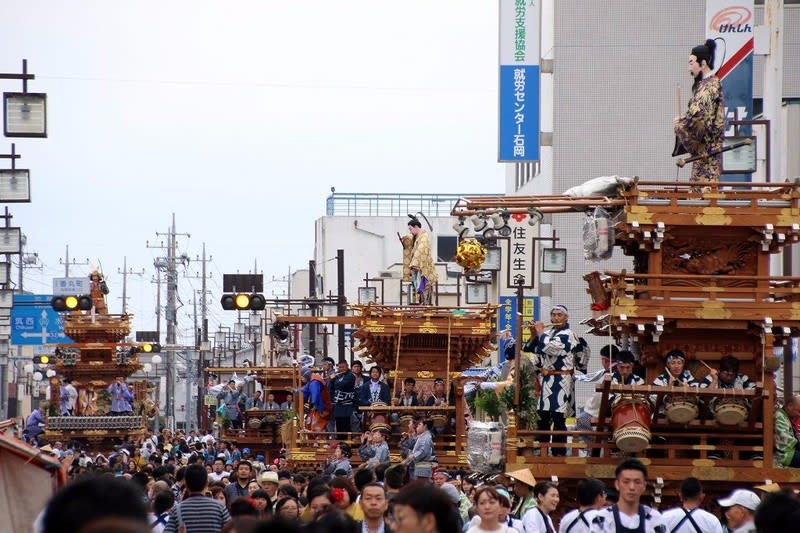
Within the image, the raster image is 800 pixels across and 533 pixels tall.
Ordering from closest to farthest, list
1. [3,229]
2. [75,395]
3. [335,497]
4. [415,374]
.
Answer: [335,497] → [3,229] → [415,374] → [75,395]

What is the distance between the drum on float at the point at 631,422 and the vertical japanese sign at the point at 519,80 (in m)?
23.5

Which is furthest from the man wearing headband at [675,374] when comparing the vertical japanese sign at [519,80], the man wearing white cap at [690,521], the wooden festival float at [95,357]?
the wooden festival float at [95,357]

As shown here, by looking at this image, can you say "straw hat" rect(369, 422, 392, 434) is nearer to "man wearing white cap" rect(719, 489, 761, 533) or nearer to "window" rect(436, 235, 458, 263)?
"man wearing white cap" rect(719, 489, 761, 533)

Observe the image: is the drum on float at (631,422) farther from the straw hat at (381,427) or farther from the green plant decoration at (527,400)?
the straw hat at (381,427)

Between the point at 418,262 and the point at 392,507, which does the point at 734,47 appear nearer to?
the point at 418,262

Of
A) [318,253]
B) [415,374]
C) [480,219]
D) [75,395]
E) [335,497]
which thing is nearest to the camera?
[335,497]

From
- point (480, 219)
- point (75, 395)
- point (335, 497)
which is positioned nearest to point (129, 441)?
point (75, 395)

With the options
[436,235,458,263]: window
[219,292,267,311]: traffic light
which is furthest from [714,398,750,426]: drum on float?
[436,235,458,263]: window

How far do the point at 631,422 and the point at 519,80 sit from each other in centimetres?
2390

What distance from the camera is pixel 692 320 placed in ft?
58.4

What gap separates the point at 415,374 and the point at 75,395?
66.6ft

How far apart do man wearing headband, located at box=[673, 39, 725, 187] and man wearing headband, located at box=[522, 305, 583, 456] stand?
2.54 m

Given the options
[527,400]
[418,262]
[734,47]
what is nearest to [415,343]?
[418,262]

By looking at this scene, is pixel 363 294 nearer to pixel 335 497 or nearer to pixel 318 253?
pixel 318 253
